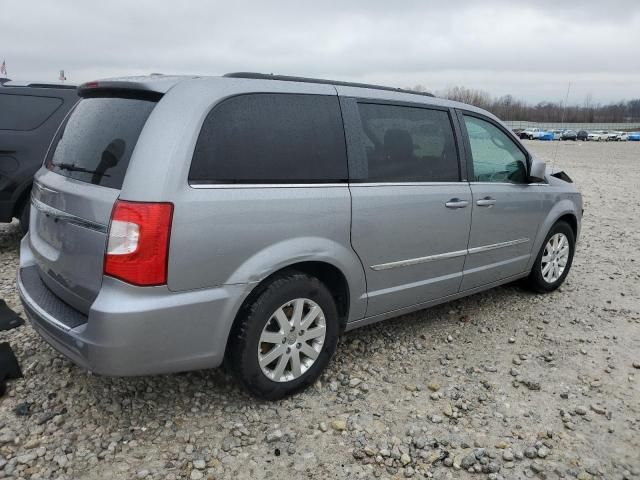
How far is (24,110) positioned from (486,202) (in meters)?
4.97

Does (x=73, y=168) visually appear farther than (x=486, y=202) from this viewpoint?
No

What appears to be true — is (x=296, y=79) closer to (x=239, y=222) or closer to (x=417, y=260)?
(x=239, y=222)

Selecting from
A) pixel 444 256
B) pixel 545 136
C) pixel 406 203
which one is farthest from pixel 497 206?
pixel 545 136

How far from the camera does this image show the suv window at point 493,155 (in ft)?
13.5

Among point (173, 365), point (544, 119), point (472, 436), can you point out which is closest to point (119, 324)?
point (173, 365)

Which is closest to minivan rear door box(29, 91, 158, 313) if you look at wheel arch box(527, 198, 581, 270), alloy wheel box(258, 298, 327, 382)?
alloy wheel box(258, 298, 327, 382)

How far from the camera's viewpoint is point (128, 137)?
2658 millimetres

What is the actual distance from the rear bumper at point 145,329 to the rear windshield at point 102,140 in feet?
1.84

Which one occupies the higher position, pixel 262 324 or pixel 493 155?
pixel 493 155

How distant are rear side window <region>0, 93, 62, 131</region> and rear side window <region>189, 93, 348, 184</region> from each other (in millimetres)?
4120

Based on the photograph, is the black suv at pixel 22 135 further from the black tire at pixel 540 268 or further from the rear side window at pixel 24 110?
the black tire at pixel 540 268

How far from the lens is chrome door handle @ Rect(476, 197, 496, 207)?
4012 millimetres

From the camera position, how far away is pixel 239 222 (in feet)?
8.77

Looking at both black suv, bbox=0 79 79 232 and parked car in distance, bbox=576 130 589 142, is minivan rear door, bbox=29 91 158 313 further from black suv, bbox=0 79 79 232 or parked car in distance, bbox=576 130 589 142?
parked car in distance, bbox=576 130 589 142
